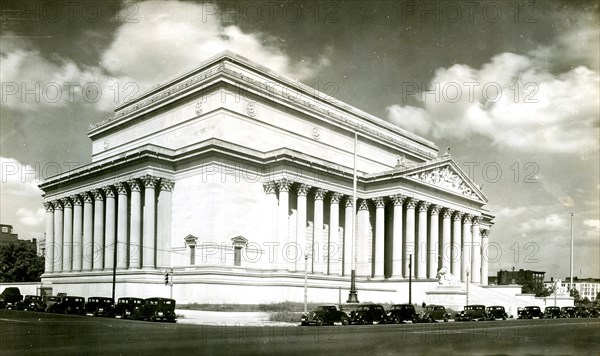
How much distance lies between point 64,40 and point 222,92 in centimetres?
2821

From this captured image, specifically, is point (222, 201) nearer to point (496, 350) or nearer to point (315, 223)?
point (315, 223)

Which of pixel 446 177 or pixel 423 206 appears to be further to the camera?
pixel 446 177

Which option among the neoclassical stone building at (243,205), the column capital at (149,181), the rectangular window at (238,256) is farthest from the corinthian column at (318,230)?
the column capital at (149,181)

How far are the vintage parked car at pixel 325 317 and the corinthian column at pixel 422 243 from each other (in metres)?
31.1

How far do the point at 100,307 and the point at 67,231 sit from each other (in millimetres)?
28366

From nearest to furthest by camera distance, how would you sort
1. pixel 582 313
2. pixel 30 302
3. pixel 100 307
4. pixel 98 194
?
pixel 100 307, pixel 30 302, pixel 582 313, pixel 98 194

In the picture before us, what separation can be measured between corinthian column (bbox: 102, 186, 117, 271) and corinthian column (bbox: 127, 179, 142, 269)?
3055 millimetres

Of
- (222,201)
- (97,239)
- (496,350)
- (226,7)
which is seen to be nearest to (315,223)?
(222,201)

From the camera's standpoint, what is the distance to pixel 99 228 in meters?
65.0

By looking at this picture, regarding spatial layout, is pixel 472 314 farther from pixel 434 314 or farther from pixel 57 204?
pixel 57 204

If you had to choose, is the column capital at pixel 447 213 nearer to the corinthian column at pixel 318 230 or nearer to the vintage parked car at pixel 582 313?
the vintage parked car at pixel 582 313

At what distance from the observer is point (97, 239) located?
65250 millimetres

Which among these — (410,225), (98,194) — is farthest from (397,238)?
(98,194)

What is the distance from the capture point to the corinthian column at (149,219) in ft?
192
